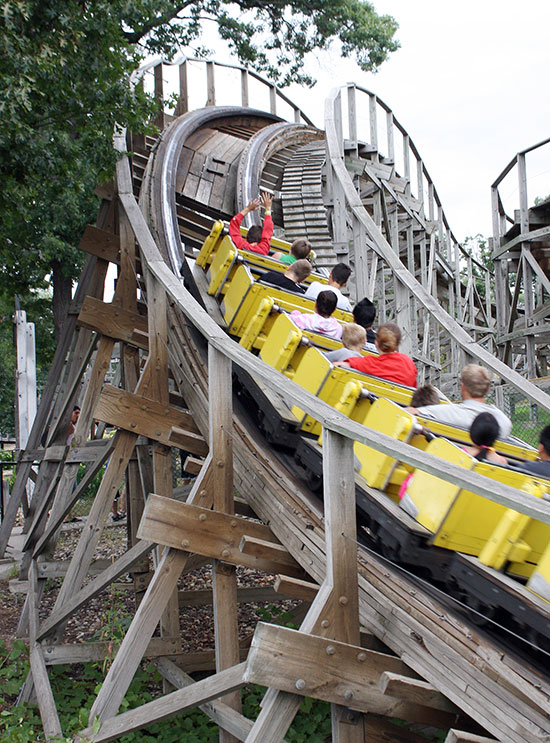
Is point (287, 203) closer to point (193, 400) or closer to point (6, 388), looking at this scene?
point (193, 400)

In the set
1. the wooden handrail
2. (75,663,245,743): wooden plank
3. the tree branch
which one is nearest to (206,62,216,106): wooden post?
the tree branch

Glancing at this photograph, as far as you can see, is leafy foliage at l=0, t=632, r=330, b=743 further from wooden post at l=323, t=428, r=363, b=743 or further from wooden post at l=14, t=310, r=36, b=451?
wooden post at l=14, t=310, r=36, b=451

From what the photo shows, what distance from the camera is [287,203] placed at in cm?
1007

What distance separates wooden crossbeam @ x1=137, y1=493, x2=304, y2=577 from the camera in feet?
12.8

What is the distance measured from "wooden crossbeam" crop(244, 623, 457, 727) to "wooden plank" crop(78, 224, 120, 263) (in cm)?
533

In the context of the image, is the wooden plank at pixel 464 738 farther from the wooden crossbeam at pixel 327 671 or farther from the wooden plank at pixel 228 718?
the wooden plank at pixel 228 718

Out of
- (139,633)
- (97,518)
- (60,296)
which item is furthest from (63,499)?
(60,296)

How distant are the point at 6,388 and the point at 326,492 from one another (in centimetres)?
2629

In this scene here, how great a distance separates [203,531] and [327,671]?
134 centimetres

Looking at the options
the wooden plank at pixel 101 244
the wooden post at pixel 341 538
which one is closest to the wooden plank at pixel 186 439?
the wooden post at pixel 341 538

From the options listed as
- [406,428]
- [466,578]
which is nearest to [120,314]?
[406,428]

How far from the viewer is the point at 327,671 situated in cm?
289

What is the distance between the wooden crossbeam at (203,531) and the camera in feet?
12.8

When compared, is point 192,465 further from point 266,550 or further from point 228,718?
point 228,718
